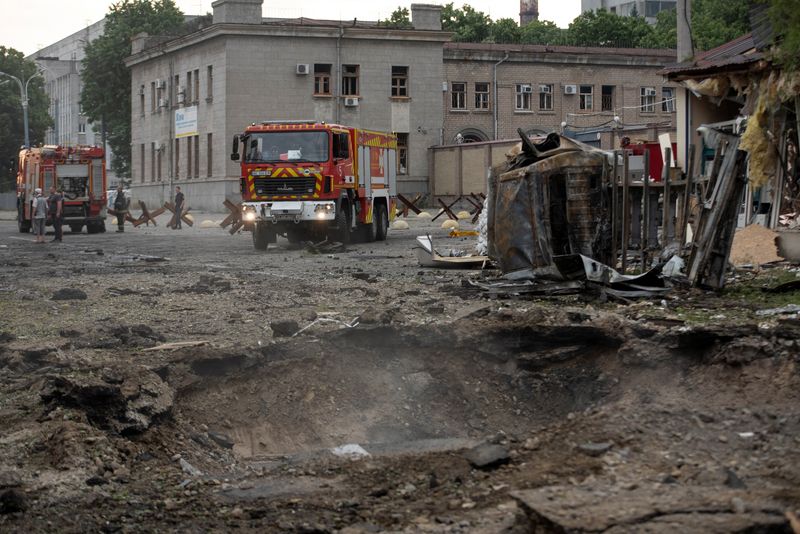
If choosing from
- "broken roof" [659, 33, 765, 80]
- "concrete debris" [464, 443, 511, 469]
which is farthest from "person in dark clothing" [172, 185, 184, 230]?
"concrete debris" [464, 443, 511, 469]

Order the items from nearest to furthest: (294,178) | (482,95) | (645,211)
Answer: (645,211), (294,178), (482,95)

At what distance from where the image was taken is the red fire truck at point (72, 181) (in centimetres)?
3578

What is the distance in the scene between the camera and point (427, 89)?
5156 cm

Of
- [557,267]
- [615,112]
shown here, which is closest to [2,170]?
[615,112]

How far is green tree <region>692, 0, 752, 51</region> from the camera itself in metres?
51.4

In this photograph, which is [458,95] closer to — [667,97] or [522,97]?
[522,97]

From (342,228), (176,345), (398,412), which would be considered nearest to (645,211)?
(398,412)

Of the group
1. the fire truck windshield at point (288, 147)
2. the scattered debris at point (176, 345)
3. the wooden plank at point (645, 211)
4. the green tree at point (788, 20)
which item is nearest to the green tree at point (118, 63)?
the fire truck windshield at point (288, 147)

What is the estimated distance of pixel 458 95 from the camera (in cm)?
5391

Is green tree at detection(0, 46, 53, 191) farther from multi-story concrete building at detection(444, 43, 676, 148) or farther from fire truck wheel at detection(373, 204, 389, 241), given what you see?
fire truck wheel at detection(373, 204, 389, 241)

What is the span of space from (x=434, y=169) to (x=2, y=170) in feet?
129

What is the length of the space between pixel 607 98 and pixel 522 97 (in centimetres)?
493

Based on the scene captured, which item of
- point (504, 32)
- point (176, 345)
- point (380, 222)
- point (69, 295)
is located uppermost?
point (504, 32)

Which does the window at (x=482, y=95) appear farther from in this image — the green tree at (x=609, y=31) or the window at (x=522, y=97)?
the green tree at (x=609, y=31)
